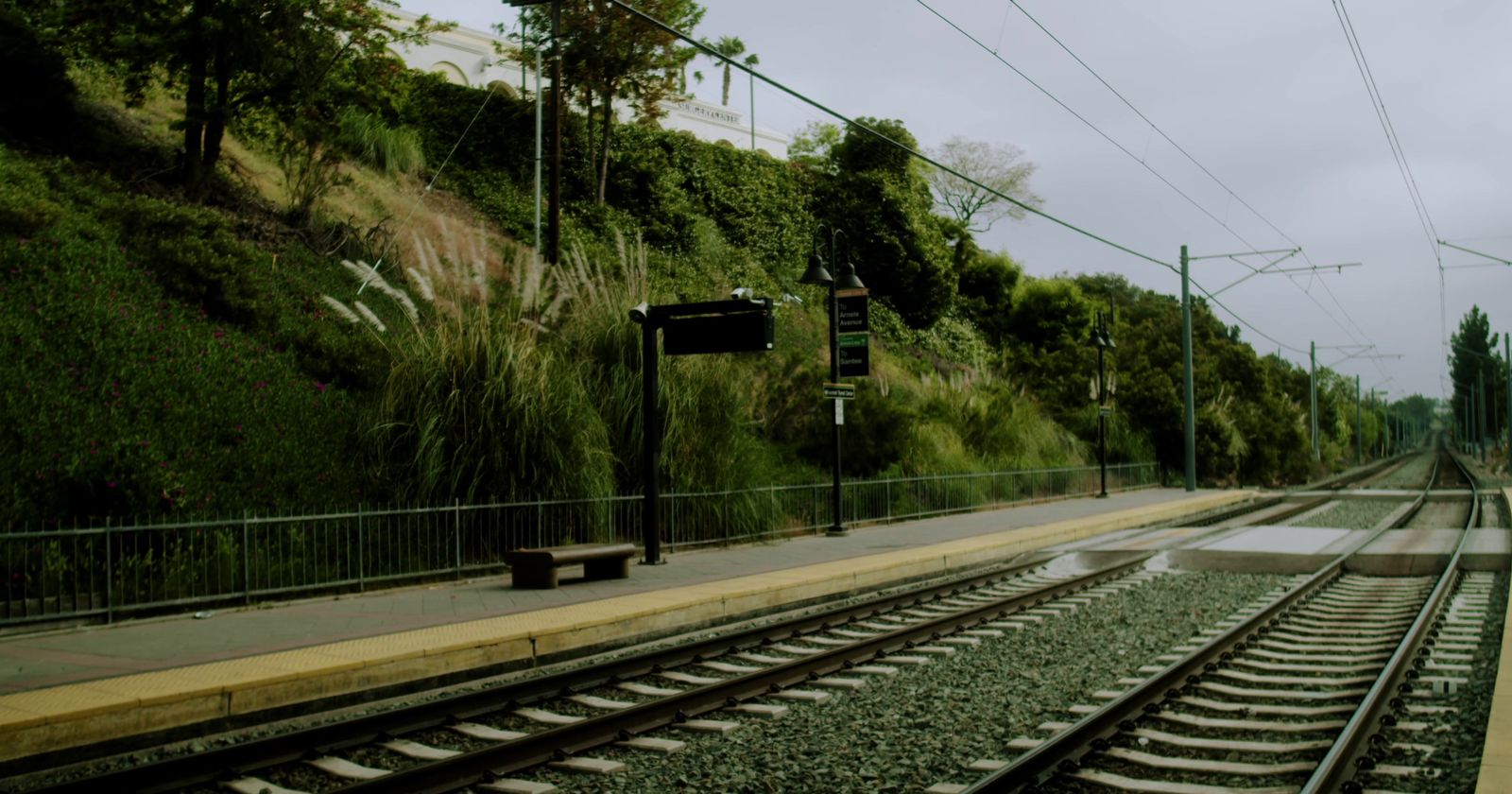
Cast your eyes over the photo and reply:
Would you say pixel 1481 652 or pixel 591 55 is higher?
pixel 591 55

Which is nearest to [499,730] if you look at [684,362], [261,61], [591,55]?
[684,362]

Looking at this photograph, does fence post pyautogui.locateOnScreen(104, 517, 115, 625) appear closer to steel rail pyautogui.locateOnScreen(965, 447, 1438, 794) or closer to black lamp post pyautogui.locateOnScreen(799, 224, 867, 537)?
steel rail pyautogui.locateOnScreen(965, 447, 1438, 794)

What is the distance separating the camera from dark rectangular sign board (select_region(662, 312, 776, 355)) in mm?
14156

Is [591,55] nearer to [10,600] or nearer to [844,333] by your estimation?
[844,333]

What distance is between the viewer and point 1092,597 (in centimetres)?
1310

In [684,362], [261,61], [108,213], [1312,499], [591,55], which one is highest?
[591,55]

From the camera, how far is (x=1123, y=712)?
7.32m

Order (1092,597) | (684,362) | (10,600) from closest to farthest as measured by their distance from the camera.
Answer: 1. (10,600)
2. (1092,597)
3. (684,362)

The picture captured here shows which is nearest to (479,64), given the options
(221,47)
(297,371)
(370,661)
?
(221,47)

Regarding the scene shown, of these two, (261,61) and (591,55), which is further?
(591,55)

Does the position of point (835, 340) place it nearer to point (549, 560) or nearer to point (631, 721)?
point (549, 560)

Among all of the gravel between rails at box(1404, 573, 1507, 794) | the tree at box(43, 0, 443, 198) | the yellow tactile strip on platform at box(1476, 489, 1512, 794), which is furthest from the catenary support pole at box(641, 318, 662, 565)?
the tree at box(43, 0, 443, 198)

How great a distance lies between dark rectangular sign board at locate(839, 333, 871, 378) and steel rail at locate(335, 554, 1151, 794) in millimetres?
9442

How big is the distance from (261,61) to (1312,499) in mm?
32216
